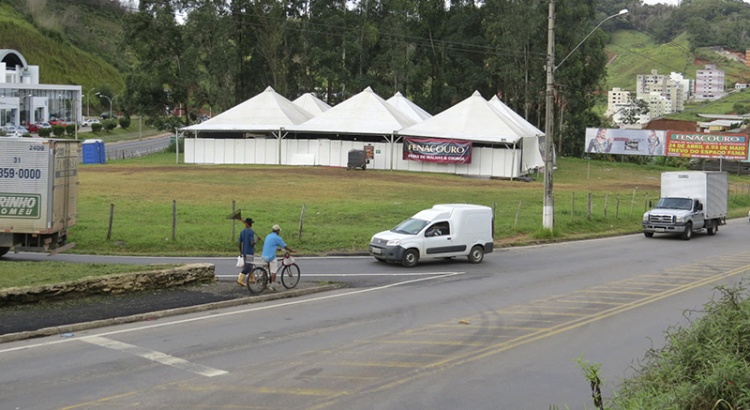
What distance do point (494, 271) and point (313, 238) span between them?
740 centimetres

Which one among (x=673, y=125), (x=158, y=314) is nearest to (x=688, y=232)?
(x=158, y=314)

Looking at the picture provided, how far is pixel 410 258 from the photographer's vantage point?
24.2 meters

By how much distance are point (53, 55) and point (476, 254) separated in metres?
136

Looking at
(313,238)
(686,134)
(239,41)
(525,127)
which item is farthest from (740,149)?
(313,238)

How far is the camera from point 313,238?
1117 inches

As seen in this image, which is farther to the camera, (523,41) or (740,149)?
(523,41)

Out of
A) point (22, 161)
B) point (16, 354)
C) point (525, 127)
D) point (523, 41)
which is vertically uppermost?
point (523, 41)

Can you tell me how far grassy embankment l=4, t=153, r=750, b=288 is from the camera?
27.8 m

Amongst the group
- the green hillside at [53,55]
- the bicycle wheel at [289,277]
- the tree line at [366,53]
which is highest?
A: the green hillside at [53,55]

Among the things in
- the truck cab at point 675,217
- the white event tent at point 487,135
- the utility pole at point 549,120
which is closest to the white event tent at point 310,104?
the white event tent at point 487,135

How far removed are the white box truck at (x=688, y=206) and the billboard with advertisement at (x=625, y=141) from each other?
41072 millimetres

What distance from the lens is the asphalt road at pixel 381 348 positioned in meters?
10.7

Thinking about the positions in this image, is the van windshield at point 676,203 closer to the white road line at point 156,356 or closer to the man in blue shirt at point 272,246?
the man in blue shirt at point 272,246

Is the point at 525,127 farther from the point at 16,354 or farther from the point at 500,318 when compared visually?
the point at 16,354
